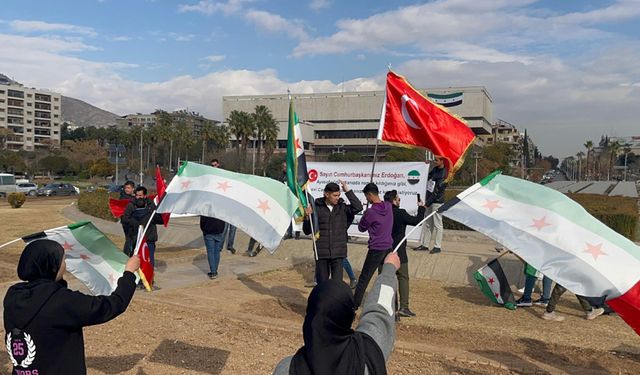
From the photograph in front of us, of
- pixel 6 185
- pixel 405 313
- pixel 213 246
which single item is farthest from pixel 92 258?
pixel 6 185

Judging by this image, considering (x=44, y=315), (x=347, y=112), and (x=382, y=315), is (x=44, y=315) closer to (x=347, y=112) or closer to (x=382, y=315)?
(x=382, y=315)

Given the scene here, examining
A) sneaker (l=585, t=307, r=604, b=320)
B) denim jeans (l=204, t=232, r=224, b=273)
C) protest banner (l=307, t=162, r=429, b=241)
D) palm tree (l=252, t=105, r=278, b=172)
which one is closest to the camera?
sneaker (l=585, t=307, r=604, b=320)

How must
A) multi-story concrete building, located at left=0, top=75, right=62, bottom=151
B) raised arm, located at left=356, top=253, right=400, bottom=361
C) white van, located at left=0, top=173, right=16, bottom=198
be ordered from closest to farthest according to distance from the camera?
raised arm, located at left=356, top=253, right=400, bottom=361
white van, located at left=0, top=173, right=16, bottom=198
multi-story concrete building, located at left=0, top=75, right=62, bottom=151

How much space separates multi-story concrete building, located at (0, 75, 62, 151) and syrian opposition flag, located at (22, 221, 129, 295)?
137m

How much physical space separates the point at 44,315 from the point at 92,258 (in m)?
2.60

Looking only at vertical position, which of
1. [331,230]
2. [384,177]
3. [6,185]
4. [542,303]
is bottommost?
[6,185]

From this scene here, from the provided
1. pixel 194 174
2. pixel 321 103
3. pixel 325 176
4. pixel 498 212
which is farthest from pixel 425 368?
pixel 321 103

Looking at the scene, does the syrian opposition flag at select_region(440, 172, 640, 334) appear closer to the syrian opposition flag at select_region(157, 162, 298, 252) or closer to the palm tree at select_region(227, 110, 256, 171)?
the syrian opposition flag at select_region(157, 162, 298, 252)

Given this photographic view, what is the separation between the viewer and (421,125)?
787cm

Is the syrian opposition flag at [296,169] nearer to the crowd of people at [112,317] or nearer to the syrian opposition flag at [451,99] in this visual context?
the crowd of people at [112,317]

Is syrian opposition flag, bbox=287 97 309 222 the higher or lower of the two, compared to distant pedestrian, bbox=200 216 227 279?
higher

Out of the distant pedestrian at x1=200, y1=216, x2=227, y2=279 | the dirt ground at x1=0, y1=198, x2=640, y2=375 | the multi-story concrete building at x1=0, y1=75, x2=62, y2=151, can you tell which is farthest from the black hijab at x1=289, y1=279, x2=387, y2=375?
the multi-story concrete building at x1=0, y1=75, x2=62, y2=151

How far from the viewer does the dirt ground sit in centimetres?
571

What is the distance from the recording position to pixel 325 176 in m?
13.3
